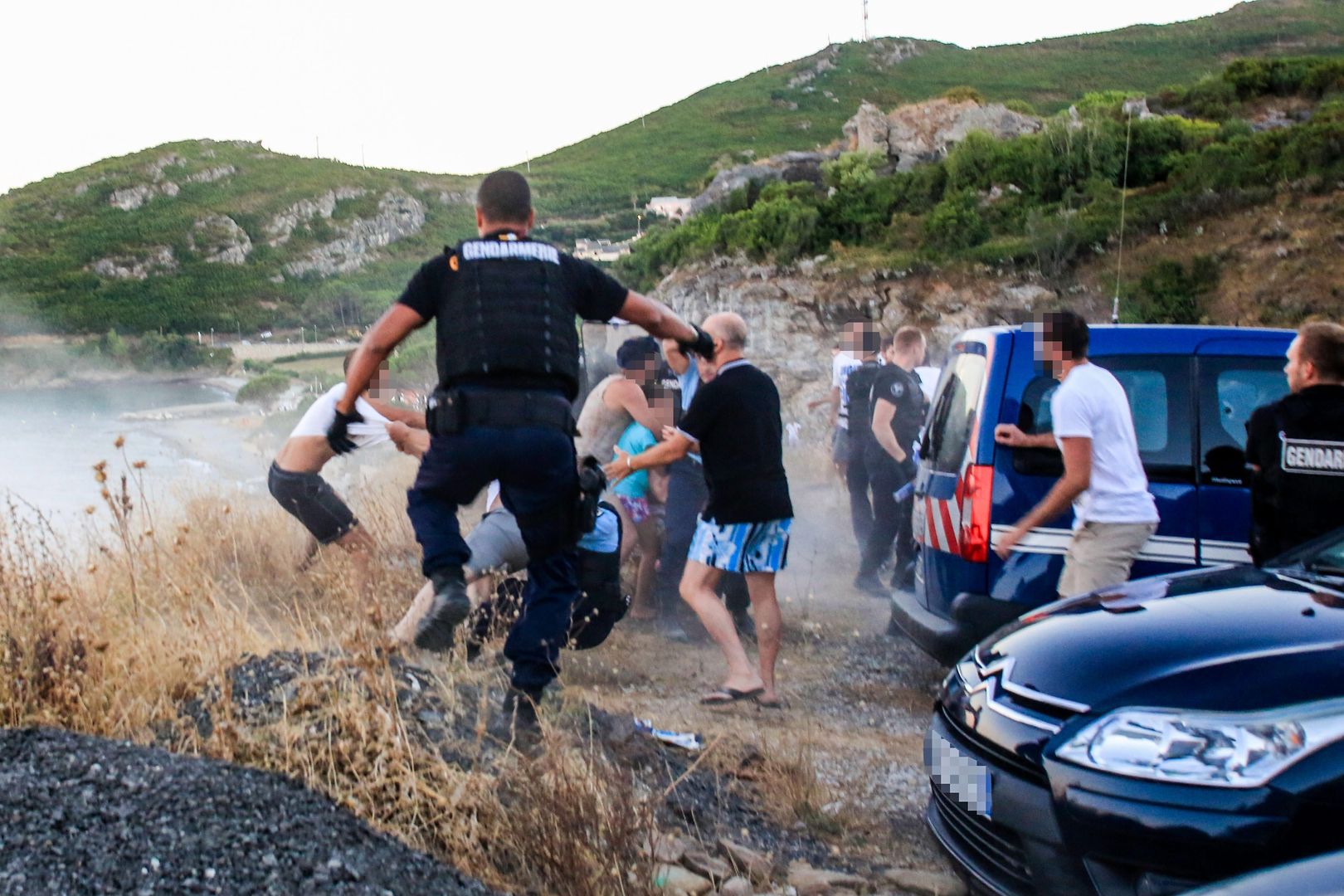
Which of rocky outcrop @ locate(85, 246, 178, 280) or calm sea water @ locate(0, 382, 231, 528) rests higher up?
rocky outcrop @ locate(85, 246, 178, 280)

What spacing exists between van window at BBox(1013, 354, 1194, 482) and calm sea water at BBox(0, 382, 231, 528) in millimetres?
4890

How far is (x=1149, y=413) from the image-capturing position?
5.52 meters

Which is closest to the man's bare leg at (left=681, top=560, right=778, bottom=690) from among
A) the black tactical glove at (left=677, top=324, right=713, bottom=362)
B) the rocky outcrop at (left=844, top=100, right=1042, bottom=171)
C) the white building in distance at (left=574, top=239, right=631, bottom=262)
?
the black tactical glove at (left=677, top=324, right=713, bottom=362)

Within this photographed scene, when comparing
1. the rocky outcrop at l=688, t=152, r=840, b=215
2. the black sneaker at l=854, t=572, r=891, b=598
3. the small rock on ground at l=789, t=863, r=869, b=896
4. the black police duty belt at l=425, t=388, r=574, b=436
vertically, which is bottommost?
the black sneaker at l=854, t=572, r=891, b=598

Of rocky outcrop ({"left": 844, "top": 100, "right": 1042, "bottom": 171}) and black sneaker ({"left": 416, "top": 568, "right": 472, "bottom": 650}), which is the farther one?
rocky outcrop ({"left": 844, "top": 100, "right": 1042, "bottom": 171})

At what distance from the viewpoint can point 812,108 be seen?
66.2 metres

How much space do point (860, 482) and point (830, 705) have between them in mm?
3157

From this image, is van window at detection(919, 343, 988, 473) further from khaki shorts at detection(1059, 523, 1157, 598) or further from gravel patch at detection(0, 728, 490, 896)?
gravel patch at detection(0, 728, 490, 896)

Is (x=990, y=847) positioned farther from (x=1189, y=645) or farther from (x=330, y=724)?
(x=330, y=724)

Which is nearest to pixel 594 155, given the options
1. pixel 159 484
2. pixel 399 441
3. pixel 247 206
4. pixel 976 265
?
pixel 247 206

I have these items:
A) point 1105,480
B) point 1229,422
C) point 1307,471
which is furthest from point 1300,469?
point 1229,422

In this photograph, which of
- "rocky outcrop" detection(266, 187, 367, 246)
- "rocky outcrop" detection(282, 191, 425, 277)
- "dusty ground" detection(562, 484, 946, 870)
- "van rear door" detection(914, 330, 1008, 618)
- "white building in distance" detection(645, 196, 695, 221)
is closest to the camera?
"dusty ground" detection(562, 484, 946, 870)

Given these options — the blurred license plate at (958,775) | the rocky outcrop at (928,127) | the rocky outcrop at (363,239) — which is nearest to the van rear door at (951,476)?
the blurred license plate at (958,775)

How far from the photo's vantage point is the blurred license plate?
3.40 metres
